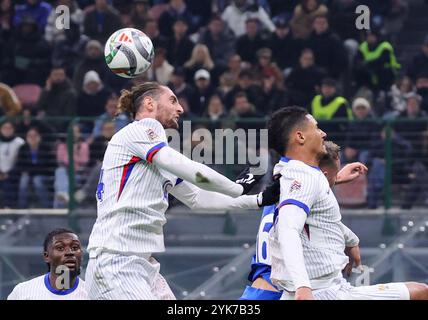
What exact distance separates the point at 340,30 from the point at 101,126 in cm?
436

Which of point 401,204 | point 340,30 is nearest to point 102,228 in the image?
point 401,204

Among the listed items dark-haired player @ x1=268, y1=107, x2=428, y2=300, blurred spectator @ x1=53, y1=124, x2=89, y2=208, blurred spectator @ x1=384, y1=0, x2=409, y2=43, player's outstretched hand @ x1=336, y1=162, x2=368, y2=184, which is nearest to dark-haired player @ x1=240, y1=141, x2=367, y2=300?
player's outstretched hand @ x1=336, y1=162, x2=368, y2=184

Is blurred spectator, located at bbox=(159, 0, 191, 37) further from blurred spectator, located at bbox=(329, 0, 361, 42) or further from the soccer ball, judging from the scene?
the soccer ball

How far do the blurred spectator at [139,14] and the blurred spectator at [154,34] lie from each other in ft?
0.30

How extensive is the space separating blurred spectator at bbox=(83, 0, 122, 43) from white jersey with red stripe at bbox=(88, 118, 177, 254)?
936 cm

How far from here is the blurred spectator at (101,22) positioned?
1711cm

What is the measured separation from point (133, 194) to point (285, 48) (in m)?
9.15

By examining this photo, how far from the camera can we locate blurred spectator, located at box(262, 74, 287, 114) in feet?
51.1

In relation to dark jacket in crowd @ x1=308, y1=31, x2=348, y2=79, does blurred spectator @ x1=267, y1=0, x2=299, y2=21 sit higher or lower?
higher

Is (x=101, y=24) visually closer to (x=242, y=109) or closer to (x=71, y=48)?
(x=71, y=48)

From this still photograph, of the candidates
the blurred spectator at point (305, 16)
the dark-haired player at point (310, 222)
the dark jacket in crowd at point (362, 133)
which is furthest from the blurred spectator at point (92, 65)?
the dark-haired player at point (310, 222)

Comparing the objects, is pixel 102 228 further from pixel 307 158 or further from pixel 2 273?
pixel 2 273

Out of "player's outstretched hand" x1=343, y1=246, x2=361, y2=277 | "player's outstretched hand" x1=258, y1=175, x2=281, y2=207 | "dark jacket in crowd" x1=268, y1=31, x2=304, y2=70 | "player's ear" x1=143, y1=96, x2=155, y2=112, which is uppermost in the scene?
"dark jacket in crowd" x1=268, y1=31, x2=304, y2=70

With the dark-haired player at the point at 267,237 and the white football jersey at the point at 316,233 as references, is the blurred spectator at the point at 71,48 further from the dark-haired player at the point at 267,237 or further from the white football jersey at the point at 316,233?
the white football jersey at the point at 316,233
